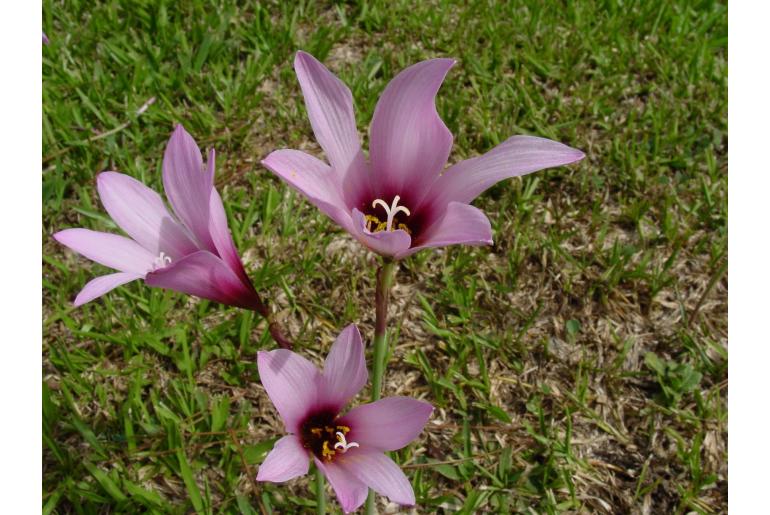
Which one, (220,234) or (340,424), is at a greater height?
Answer: (220,234)

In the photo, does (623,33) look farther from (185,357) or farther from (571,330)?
(185,357)

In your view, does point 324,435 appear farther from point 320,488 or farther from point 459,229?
point 459,229

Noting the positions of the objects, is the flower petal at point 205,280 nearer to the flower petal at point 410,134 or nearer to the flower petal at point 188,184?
the flower petal at point 188,184

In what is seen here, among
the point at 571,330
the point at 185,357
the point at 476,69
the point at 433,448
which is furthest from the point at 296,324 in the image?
the point at 476,69

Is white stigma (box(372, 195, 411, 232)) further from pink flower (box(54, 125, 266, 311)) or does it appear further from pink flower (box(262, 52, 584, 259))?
pink flower (box(54, 125, 266, 311))

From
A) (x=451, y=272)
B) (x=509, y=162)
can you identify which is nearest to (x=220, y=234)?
(x=509, y=162)

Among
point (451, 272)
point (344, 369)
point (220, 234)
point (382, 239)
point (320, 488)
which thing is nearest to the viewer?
point (382, 239)
